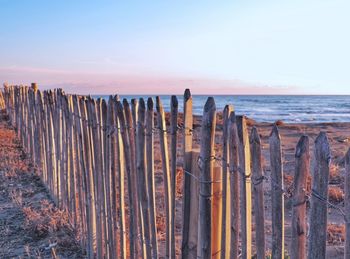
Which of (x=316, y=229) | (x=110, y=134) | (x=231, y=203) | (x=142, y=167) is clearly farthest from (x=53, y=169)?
(x=316, y=229)

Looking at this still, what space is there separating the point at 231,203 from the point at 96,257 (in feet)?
8.01

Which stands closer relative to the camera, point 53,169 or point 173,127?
point 173,127

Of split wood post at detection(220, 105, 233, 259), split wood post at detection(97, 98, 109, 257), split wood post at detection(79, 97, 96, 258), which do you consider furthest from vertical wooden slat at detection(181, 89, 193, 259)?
split wood post at detection(79, 97, 96, 258)

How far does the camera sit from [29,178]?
760 centimetres

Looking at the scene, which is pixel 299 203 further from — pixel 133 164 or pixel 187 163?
pixel 133 164

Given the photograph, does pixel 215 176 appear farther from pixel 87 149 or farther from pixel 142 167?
pixel 87 149

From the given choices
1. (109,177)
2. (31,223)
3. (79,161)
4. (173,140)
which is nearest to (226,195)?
(173,140)

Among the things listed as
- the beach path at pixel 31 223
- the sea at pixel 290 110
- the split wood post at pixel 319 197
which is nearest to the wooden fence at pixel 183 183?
the split wood post at pixel 319 197

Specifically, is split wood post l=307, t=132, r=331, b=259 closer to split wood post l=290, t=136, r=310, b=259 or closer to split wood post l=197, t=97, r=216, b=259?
split wood post l=290, t=136, r=310, b=259

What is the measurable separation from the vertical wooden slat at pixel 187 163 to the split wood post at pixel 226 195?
0.33 m

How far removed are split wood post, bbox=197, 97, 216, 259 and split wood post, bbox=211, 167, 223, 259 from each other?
4cm

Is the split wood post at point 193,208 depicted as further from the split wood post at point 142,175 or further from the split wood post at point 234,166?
the split wood post at point 142,175

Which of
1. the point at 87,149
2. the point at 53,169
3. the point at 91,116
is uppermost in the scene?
the point at 91,116

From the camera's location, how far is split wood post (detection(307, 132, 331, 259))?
4.84 ft
